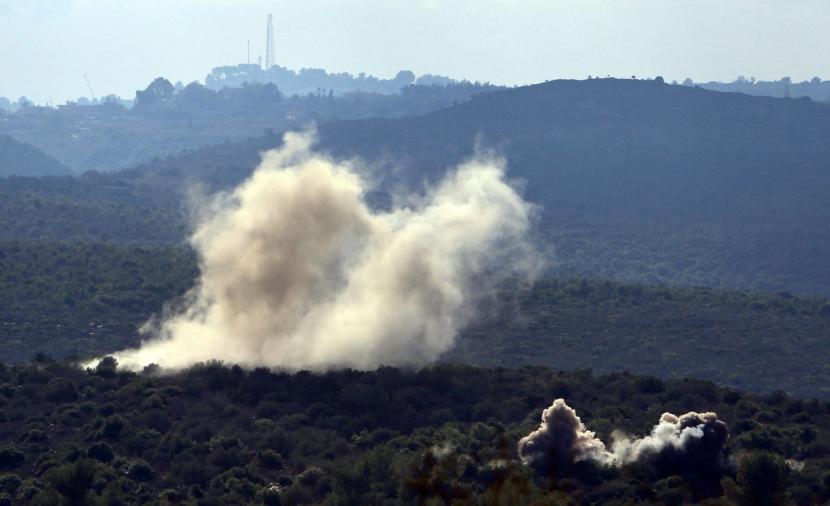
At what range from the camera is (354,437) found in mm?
67625

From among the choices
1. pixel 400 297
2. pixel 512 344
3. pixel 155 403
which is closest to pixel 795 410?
pixel 400 297

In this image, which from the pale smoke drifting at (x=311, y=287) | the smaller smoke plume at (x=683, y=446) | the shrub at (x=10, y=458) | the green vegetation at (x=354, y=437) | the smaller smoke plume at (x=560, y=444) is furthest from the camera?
the pale smoke drifting at (x=311, y=287)

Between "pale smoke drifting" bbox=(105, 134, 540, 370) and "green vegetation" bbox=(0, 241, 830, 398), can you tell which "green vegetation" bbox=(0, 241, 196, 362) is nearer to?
"green vegetation" bbox=(0, 241, 830, 398)

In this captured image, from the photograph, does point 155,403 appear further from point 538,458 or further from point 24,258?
point 24,258

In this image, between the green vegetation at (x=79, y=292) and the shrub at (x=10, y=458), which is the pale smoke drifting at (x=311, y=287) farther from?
the green vegetation at (x=79, y=292)

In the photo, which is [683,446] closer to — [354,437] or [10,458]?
[354,437]

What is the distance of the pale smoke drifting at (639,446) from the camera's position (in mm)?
60906

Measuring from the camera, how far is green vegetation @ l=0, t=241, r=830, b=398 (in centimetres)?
11700

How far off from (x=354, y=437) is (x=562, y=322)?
6601 cm

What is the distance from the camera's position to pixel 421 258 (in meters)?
95.5

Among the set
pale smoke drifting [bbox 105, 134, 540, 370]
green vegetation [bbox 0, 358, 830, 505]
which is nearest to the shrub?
green vegetation [bbox 0, 358, 830, 505]

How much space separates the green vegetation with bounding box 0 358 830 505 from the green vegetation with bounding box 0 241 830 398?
3233 centimetres

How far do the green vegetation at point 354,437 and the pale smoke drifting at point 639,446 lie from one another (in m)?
0.71

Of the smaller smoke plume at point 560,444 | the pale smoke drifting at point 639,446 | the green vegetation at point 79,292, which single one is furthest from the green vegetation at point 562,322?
the pale smoke drifting at point 639,446
